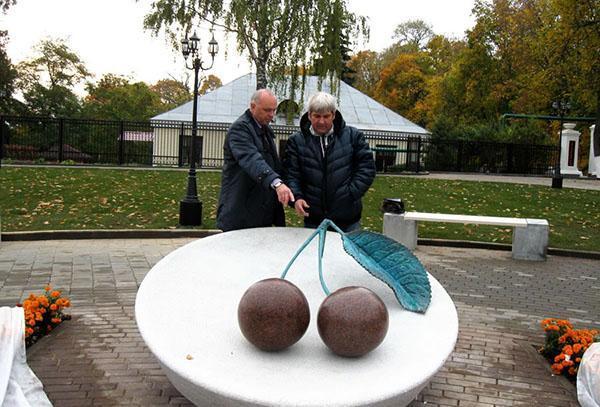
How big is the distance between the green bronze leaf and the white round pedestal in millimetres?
92

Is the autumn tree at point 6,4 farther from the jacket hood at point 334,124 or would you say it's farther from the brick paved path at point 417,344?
the jacket hood at point 334,124

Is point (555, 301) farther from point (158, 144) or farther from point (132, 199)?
point (158, 144)

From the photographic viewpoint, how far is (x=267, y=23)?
21.4 meters

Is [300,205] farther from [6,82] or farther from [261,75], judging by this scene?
[6,82]

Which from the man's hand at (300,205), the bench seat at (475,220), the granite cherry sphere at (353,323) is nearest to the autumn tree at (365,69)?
the bench seat at (475,220)

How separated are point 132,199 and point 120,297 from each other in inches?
317

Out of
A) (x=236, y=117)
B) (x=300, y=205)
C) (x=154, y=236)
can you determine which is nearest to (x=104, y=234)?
(x=154, y=236)

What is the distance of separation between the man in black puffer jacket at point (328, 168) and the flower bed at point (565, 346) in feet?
6.32

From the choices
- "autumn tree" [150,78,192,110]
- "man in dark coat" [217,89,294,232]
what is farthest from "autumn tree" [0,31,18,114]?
"man in dark coat" [217,89,294,232]

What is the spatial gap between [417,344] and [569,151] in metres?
30.1

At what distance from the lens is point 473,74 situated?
40.5 metres

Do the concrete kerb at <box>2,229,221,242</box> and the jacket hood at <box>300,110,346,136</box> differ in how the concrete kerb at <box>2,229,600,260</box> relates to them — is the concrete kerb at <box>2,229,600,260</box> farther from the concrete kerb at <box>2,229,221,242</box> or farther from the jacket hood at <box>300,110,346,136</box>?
the jacket hood at <box>300,110,346,136</box>

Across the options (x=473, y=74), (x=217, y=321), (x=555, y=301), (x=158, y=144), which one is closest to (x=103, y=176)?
(x=158, y=144)

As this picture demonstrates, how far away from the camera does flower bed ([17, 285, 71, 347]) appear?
464 centimetres
